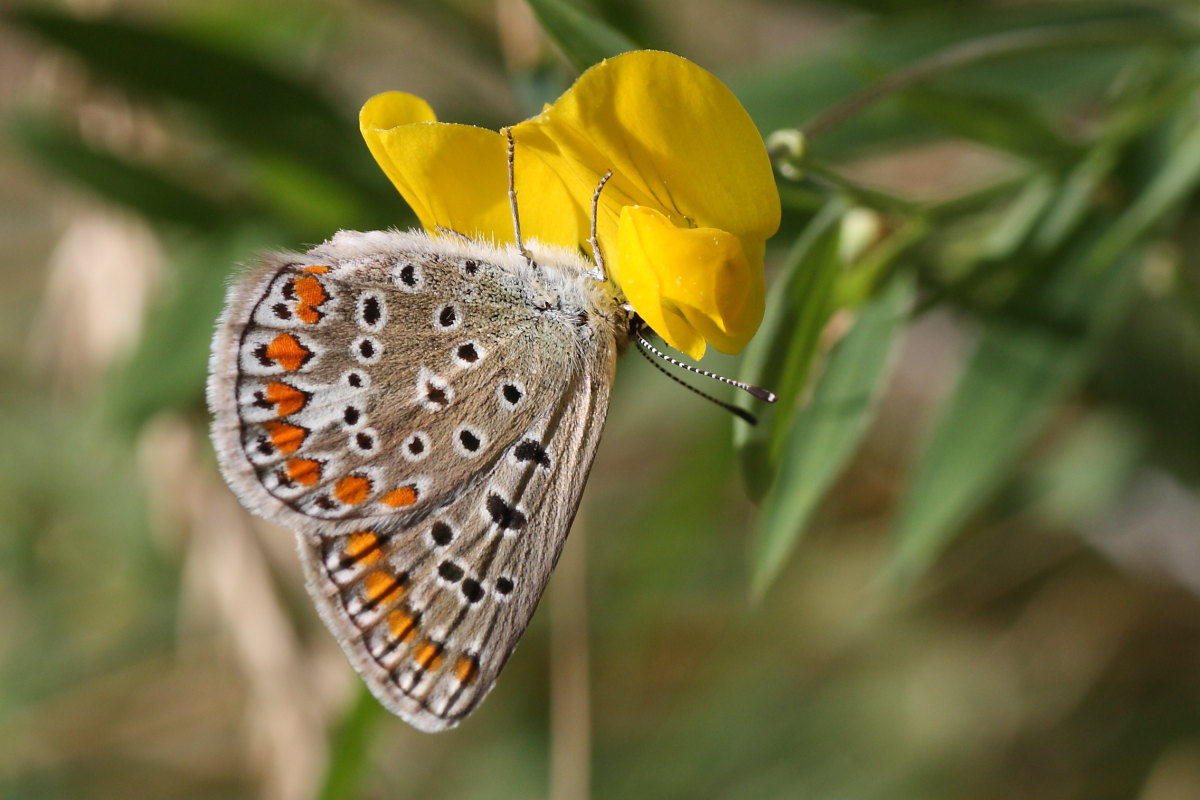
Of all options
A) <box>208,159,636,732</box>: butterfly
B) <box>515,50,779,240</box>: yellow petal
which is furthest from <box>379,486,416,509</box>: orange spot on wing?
<box>515,50,779,240</box>: yellow petal

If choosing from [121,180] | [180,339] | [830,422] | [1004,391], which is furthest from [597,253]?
[121,180]

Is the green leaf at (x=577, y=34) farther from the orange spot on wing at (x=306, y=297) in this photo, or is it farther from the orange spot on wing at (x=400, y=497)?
the orange spot on wing at (x=400, y=497)

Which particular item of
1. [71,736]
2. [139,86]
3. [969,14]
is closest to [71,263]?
[139,86]

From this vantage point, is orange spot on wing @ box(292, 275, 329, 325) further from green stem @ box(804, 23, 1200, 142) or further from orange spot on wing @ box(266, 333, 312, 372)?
green stem @ box(804, 23, 1200, 142)

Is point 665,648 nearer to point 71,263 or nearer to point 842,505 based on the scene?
point 842,505

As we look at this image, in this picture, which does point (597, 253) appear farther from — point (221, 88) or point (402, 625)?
point (221, 88)
